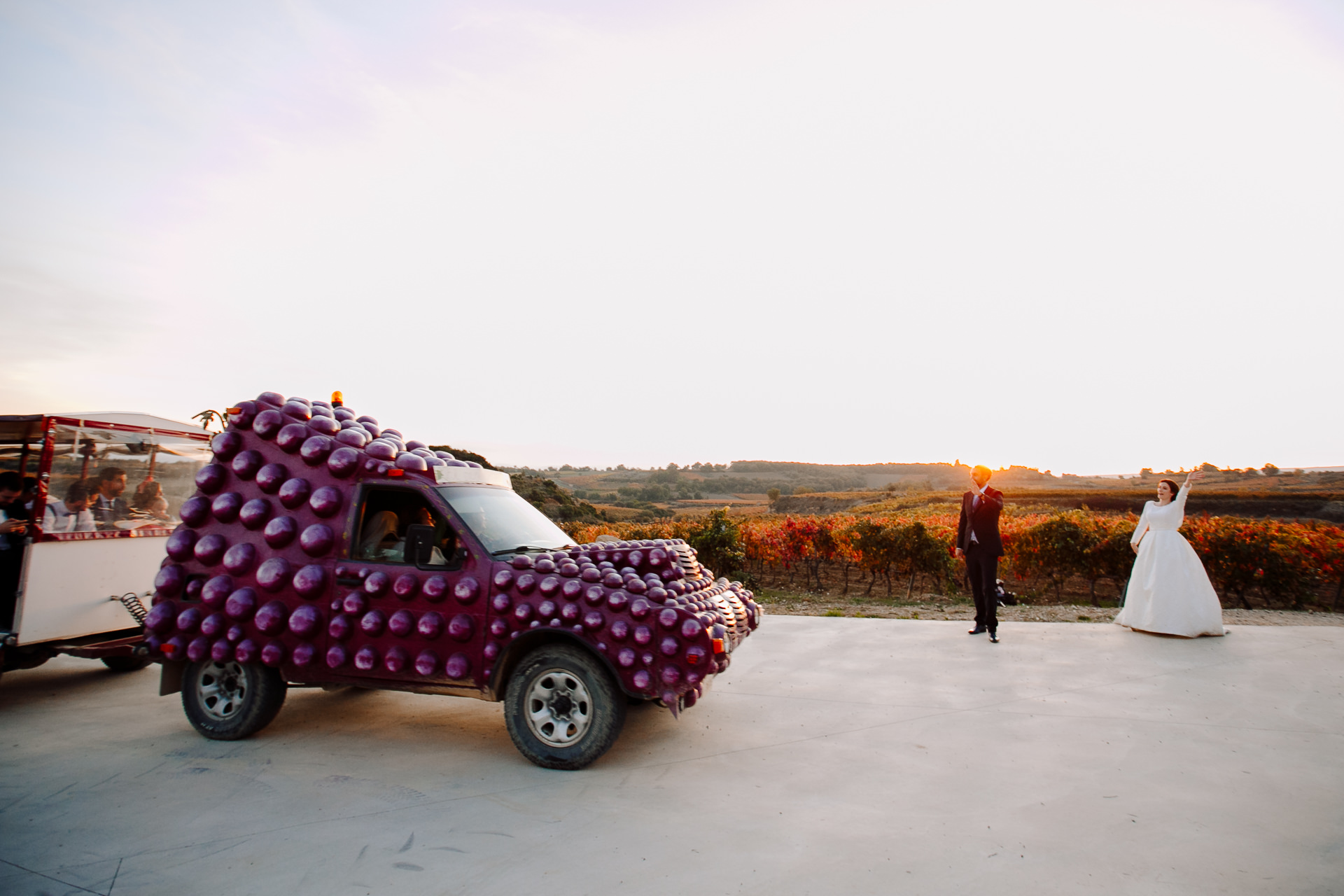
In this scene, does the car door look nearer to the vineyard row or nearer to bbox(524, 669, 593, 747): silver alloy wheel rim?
bbox(524, 669, 593, 747): silver alloy wheel rim

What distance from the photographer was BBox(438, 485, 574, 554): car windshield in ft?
17.5

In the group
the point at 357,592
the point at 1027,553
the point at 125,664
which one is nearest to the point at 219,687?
the point at 357,592

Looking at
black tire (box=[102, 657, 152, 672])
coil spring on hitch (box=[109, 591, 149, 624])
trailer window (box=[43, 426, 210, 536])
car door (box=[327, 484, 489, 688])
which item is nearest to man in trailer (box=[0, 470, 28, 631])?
trailer window (box=[43, 426, 210, 536])

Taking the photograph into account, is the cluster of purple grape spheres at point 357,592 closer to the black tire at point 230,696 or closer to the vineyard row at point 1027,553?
the black tire at point 230,696

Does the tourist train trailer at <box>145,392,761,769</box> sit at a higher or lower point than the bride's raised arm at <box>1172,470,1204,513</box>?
lower

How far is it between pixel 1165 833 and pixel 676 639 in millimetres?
2767

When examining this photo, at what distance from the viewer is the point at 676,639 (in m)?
4.64

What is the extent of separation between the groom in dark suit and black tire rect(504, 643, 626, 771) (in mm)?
5434

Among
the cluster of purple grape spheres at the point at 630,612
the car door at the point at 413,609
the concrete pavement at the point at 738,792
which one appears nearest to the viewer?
the concrete pavement at the point at 738,792

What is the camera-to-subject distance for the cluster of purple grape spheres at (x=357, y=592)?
474 centimetres

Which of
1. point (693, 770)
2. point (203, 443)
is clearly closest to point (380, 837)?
point (693, 770)

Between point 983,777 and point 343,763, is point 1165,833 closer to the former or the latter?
point 983,777

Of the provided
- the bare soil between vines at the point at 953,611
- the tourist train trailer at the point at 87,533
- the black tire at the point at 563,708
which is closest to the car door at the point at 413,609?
the black tire at the point at 563,708

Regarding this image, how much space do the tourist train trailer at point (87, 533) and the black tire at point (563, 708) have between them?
10.3 feet
